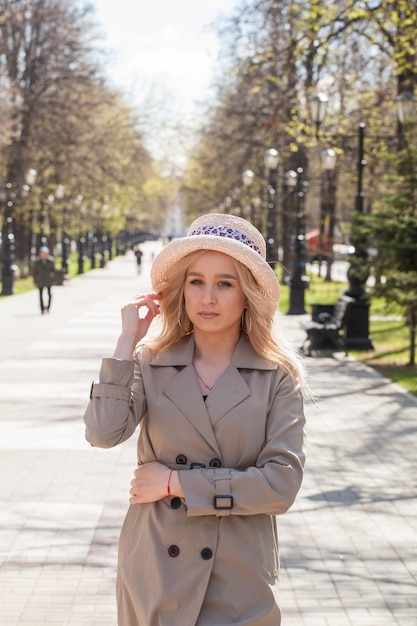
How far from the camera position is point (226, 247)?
3.15 m

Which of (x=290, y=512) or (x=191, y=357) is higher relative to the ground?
(x=191, y=357)

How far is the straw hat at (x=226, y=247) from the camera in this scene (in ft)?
10.4

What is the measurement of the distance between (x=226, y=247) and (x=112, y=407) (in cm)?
55

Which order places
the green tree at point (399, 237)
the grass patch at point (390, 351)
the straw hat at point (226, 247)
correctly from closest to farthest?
the straw hat at point (226, 247) < the grass patch at point (390, 351) < the green tree at point (399, 237)

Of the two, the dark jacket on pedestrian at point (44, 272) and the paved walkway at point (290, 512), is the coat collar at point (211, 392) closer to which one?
the paved walkway at point (290, 512)

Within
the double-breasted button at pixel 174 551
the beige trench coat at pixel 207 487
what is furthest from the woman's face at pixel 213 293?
the double-breasted button at pixel 174 551

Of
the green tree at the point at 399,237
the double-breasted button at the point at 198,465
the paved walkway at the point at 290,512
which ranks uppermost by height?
the double-breasted button at the point at 198,465

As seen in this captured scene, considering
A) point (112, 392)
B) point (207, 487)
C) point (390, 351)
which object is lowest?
point (390, 351)

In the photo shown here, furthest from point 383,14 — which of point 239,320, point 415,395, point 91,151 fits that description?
point 91,151

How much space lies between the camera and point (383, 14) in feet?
66.5

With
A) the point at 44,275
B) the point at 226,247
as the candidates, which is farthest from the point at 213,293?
the point at 44,275

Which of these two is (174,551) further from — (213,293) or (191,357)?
(213,293)

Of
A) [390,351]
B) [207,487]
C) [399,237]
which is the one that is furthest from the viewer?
[390,351]

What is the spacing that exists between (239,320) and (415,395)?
34.8ft
